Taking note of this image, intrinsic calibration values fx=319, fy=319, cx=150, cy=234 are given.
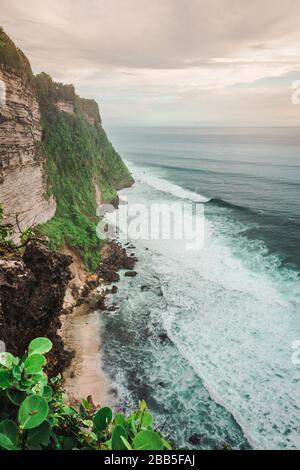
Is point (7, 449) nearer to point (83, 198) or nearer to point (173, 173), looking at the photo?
point (83, 198)

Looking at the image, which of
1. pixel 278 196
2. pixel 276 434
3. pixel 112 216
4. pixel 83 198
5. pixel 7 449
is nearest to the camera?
pixel 7 449

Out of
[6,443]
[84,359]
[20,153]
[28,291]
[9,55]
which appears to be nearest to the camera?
[6,443]

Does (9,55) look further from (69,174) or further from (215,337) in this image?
(215,337)

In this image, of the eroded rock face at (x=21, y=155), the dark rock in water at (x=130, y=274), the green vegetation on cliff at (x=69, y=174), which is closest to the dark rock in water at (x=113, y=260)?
the green vegetation on cliff at (x=69, y=174)

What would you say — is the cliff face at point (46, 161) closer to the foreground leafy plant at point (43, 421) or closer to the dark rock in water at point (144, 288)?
the dark rock in water at point (144, 288)

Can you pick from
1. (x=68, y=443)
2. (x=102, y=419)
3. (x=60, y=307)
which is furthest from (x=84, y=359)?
(x=68, y=443)

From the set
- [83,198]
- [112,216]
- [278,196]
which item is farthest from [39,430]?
[278,196]

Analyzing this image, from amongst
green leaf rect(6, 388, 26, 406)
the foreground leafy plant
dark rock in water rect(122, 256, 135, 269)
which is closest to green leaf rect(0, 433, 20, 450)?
the foreground leafy plant
